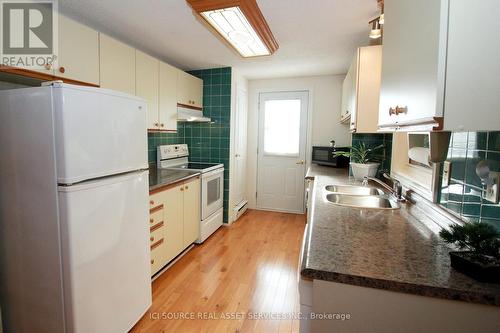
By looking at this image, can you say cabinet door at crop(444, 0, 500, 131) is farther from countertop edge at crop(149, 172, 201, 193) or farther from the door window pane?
the door window pane

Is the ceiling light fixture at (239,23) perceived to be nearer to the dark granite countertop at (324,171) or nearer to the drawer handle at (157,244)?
the dark granite countertop at (324,171)

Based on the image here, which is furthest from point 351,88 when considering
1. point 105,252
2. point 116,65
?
point 105,252

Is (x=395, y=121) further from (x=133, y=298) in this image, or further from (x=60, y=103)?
(x=133, y=298)

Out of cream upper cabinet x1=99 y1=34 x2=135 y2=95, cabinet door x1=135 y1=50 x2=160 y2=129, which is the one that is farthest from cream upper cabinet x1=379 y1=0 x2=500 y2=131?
cabinet door x1=135 y1=50 x2=160 y2=129

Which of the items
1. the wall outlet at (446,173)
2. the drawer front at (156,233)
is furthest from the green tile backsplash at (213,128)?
the wall outlet at (446,173)

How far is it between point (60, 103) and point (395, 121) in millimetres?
1547

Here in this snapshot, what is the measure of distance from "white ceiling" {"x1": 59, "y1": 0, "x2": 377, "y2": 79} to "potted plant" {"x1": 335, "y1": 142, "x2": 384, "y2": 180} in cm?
107

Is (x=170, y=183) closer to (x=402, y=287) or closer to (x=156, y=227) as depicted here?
(x=156, y=227)

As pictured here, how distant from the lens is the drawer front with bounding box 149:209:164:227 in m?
2.12

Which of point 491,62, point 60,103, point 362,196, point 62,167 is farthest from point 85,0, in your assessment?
point 362,196

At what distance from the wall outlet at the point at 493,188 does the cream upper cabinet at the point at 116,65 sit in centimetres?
243

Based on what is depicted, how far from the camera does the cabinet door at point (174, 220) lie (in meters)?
2.36

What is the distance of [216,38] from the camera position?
2441 millimetres

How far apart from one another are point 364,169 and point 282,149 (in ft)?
6.15
